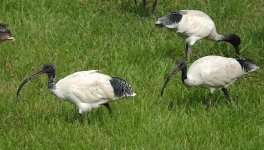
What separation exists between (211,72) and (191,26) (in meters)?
2.00

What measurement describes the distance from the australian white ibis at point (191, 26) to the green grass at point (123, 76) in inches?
17.0

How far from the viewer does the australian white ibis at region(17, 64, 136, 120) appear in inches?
271

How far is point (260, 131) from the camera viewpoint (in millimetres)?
6984

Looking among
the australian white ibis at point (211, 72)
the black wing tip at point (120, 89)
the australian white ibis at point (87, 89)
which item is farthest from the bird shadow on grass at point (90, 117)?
the australian white ibis at point (211, 72)

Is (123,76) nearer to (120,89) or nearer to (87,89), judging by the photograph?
(120,89)

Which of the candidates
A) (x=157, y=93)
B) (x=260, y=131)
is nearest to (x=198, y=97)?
(x=157, y=93)

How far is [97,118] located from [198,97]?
162 cm

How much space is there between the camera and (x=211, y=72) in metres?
7.58

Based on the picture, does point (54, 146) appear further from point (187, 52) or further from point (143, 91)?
point (187, 52)

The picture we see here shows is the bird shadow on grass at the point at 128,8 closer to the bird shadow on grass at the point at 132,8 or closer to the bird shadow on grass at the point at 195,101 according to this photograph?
the bird shadow on grass at the point at 132,8

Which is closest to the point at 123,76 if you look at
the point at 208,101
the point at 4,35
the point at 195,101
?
the point at 195,101

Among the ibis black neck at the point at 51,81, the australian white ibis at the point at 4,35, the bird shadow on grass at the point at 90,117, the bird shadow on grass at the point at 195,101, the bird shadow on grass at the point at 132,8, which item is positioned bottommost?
the bird shadow on grass at the point at 195,101

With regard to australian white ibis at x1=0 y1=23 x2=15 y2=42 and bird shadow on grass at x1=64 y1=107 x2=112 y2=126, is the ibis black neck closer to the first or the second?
bird shadow on grass at x1=64 y1=107 x2=112 y2=126

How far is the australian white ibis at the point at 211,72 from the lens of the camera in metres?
7.57
